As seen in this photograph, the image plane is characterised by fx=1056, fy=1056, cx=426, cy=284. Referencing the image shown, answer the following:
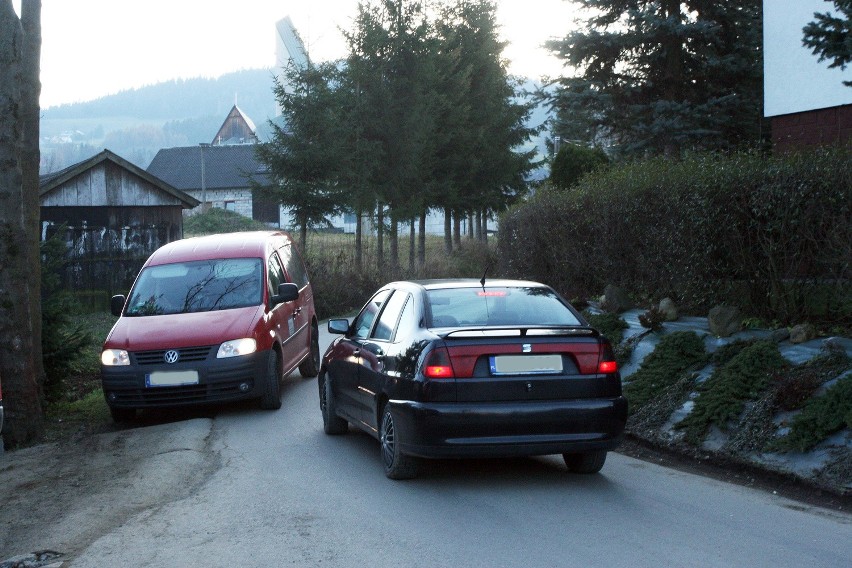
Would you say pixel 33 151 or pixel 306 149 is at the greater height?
pixel 306 149

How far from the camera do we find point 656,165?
14727mm

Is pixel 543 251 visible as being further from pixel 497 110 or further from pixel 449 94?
pixel 497 110

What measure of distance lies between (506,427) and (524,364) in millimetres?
477

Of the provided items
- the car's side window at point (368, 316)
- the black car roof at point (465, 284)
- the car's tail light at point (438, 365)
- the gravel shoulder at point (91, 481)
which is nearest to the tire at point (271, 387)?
the gravel shoulder at point (91, 481)

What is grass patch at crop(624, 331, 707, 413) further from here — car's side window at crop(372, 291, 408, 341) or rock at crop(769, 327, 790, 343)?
car's side window at crop(372, 291, 408, 341)

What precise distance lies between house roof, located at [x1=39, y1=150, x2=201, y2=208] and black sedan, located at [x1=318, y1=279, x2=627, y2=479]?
75.0 ft

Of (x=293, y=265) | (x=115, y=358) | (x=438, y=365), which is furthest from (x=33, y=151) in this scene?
(x=438, y=365)

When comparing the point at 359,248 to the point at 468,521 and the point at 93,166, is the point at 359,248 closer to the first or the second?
the point at 93,166

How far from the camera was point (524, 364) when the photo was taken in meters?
7.67

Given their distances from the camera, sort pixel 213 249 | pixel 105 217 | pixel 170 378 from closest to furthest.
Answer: pixel 170 378 < pixel 213 249 < pixel 105 217

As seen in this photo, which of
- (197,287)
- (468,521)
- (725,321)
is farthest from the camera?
(197,287)

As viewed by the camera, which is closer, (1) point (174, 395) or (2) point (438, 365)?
(2) point (438, 365)

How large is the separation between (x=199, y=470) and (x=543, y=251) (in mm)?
9756

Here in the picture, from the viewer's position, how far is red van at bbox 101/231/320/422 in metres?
11.6
